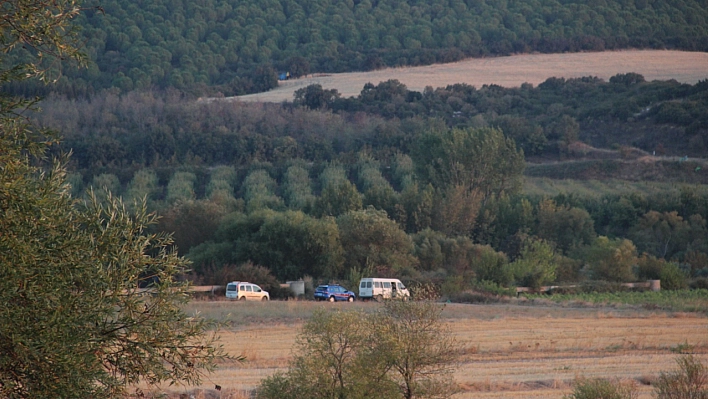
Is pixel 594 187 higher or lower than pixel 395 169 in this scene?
lower

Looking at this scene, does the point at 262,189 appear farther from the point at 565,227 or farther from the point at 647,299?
the point at 647,299

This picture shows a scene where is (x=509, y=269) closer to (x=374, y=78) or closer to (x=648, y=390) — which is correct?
(x=648, y=390)

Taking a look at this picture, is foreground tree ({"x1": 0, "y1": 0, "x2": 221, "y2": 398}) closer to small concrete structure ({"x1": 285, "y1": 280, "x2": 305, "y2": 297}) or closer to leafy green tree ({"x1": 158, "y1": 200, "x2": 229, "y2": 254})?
small concrete structure ({"x1": 285, "y1": 280, "x2": 305, "y2": 297})

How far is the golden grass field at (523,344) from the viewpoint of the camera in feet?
67.8

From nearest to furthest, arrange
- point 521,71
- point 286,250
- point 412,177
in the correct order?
point 286,250 → point 412,177 → point 521,71

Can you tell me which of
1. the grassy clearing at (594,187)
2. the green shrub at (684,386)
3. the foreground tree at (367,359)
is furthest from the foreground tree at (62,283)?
the grassy clearing at (594,187)

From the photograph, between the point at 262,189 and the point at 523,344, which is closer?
the point at 523,344

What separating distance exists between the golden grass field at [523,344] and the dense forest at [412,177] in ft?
25.9

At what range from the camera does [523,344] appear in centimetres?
2889

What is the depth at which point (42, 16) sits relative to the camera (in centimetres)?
939

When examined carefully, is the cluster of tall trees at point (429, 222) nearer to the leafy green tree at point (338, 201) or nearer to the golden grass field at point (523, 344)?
the leafy green tree at point (338, 201)

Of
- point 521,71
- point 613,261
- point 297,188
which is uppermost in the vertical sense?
point 521,71

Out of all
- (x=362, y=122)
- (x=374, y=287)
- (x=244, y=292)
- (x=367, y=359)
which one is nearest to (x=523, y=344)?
(x=367, y=359)

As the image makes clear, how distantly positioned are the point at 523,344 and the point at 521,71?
460ft
